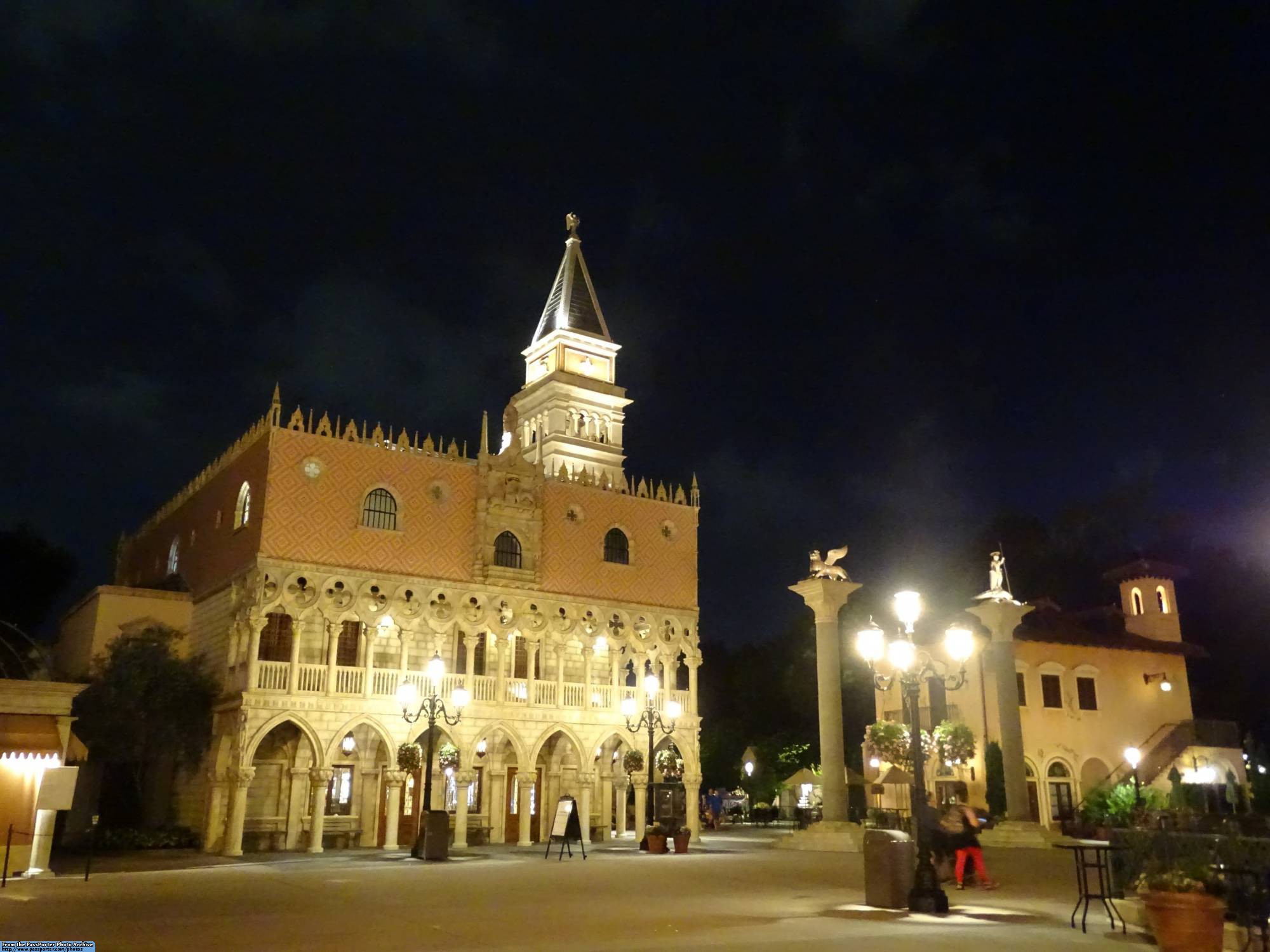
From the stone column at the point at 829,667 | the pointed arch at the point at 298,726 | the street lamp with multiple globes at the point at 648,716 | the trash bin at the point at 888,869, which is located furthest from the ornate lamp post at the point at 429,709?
the trash bin at the point at 888,869

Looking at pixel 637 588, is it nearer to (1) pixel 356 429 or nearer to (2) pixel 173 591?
(1) pixel 356 429

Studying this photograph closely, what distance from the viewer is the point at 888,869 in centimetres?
1340

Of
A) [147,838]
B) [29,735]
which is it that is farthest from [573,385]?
[29,735]

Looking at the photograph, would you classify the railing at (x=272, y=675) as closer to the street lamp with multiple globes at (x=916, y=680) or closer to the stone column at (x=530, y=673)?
the stone column at (x=530, y=673)

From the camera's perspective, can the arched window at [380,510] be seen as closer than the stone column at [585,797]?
Yes

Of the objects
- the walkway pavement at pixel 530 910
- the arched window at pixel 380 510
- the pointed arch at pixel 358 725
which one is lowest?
the walkway pavement at pixel 530 910

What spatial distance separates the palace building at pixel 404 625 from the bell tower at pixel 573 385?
18.1m

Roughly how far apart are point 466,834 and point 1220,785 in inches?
1042

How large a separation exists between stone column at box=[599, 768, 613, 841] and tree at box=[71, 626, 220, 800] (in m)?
12.2

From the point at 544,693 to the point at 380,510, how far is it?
7.18 metres

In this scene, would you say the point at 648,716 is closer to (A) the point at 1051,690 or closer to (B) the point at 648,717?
(B) the point at 648,717

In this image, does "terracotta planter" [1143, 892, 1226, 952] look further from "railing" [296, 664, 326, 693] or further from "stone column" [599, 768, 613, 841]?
"stone column" [599, 768, 613, 841]

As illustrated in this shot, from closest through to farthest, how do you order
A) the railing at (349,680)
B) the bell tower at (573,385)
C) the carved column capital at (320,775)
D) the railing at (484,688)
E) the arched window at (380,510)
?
1. the carved column capital at (320,775)
2. the railing at (349,680)
3. the arched window at (380,510)
4. the railing at (484,688)
5. the bell tower at (573,385)

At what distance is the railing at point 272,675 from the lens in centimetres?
2709
